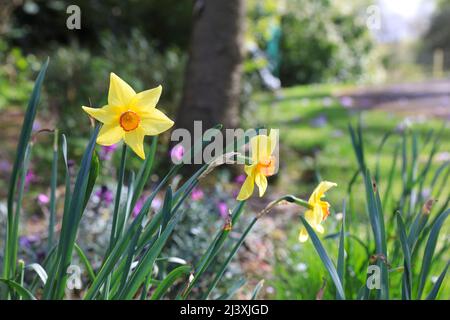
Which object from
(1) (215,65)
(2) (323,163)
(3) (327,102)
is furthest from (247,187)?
(3) (327,102)

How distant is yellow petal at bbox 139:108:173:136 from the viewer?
1103 mm

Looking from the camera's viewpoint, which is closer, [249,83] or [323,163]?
[323,163]

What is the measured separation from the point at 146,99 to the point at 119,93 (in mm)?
46

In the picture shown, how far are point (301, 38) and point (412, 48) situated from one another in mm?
16565

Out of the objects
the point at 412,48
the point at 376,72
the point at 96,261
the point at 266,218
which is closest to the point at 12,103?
the point at 266,218

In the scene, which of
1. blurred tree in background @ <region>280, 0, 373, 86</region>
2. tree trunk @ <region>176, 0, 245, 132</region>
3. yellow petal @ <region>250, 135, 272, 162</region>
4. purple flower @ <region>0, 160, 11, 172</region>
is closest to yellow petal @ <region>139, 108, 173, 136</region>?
yellow petal @ <region>250, 135, 272, 162</region>

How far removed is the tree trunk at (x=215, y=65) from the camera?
3.78m

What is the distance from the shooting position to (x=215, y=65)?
12.5 feet

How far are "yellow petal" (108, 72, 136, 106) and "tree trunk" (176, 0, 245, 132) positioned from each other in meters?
2.65

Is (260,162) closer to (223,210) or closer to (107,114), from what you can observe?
(107,114)

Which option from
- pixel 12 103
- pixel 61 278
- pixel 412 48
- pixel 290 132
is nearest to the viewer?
pixel 61 278

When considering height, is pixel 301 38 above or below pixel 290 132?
above
